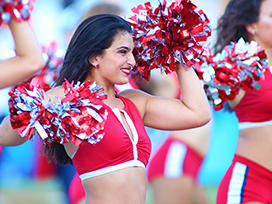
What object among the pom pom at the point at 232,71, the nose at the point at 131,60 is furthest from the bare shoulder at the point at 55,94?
the pom pom at the point at 232,71

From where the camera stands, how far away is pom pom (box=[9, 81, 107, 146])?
1896 mm

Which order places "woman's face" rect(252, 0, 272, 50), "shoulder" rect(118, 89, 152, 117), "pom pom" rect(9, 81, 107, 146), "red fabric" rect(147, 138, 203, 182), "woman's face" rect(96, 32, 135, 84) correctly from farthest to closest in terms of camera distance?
"red fabric" rect(147, 138, 203, 182) → "woman's face" rect(252, 0, 272, 50) → "shoulder" rect(118, 89, 152, 117) → "woman's face" rect(96, 32, 135, 84) → "pom pom" rect(9, 81, 107, 146)

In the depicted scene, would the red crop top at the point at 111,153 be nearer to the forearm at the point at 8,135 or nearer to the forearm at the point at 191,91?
the forearm at the point at 8,135

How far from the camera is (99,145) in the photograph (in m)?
2.11

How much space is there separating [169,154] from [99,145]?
5.19 ft

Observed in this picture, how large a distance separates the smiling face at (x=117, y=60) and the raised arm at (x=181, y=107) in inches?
9.9

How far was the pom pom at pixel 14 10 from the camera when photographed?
1627 millimetres

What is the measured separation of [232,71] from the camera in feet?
9.35

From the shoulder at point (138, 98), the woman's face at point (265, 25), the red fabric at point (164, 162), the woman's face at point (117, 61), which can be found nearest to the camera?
the woman's face at point (117, 61)

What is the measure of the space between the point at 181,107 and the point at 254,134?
2.29 feet

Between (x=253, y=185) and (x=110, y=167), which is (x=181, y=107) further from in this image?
(x=253, y=185)

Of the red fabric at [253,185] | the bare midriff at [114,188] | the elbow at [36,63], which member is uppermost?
the elbow at [36,63]

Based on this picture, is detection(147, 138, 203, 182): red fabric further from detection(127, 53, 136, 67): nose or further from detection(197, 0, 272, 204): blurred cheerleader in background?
detection(127, 53, 136, 67): nose

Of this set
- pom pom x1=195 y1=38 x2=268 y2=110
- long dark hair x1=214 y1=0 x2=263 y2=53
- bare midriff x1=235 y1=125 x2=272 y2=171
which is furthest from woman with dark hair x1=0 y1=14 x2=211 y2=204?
long dark hair x1=214 y1=0 x2=263 y2=53
